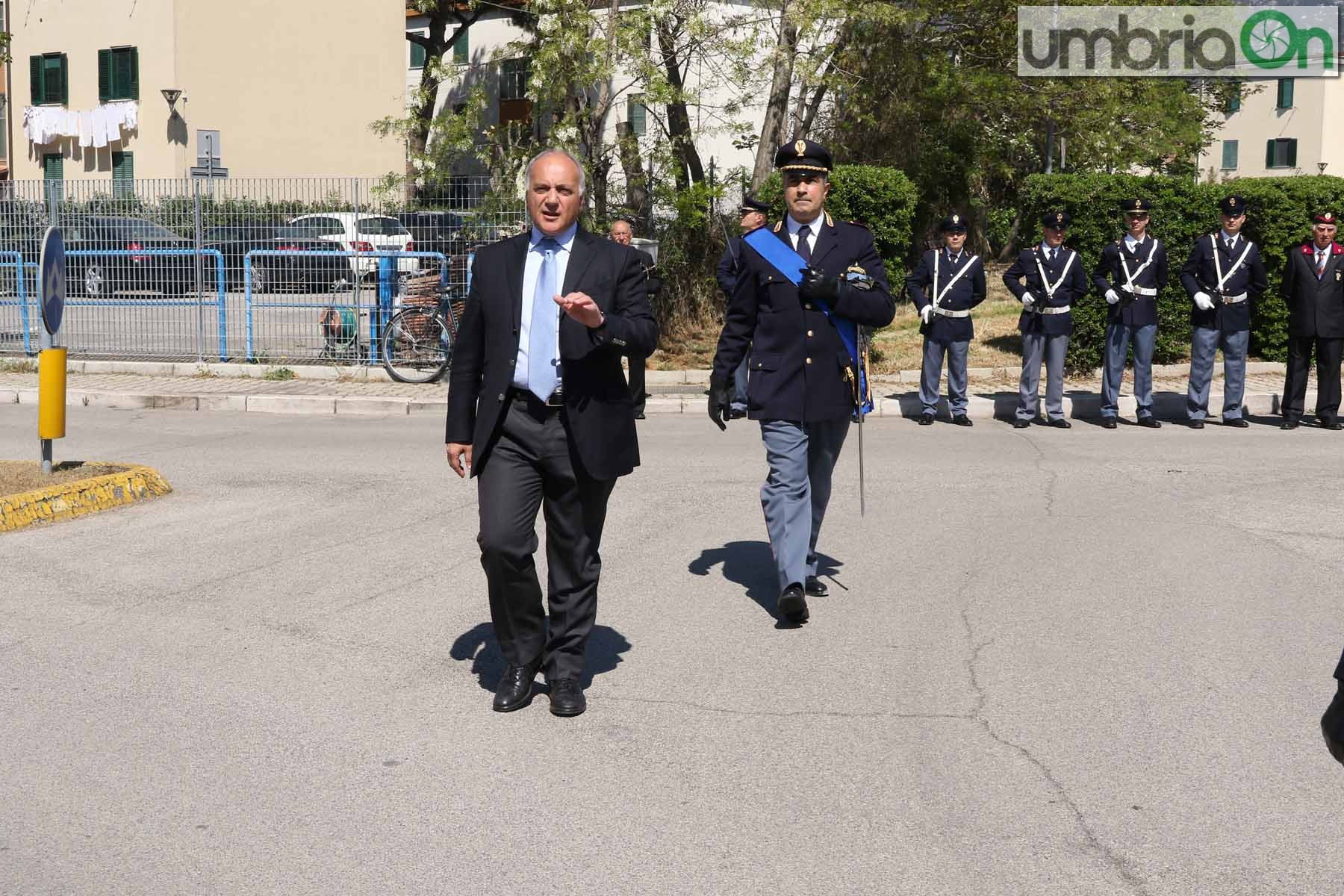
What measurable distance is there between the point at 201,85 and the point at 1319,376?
115 ft

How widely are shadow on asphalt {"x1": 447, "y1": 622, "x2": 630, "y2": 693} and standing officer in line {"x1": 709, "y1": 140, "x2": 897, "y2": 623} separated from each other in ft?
2.51

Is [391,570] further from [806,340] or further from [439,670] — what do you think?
[806,340]

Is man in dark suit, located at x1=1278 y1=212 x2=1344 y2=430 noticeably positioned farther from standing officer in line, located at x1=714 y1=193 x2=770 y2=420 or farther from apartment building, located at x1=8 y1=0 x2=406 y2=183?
apartment building, located at x1=8 y1=0 x2=406 y2=183

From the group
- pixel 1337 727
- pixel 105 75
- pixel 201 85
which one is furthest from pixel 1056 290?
pixel 105 75

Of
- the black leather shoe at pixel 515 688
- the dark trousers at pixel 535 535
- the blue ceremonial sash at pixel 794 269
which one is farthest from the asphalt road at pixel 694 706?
the blue ceremonial sash at pixel 794 269

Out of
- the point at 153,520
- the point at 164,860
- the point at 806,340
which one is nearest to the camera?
the point at 164,860

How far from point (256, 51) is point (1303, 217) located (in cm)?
3321

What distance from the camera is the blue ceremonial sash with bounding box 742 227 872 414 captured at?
677 centimetres

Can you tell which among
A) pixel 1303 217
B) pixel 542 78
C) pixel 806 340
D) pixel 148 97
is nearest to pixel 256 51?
pixel 148 97

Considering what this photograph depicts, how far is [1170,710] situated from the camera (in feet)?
18.1

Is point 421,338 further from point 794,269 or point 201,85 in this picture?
point 201,85

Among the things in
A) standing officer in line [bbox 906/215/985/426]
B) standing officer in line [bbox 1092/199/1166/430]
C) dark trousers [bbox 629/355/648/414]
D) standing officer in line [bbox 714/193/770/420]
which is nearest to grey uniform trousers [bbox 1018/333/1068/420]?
standing officer in line [bbox 1092/199/1166/430]

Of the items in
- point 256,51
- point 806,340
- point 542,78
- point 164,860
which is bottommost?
point 164,860

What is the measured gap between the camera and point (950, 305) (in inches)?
552
